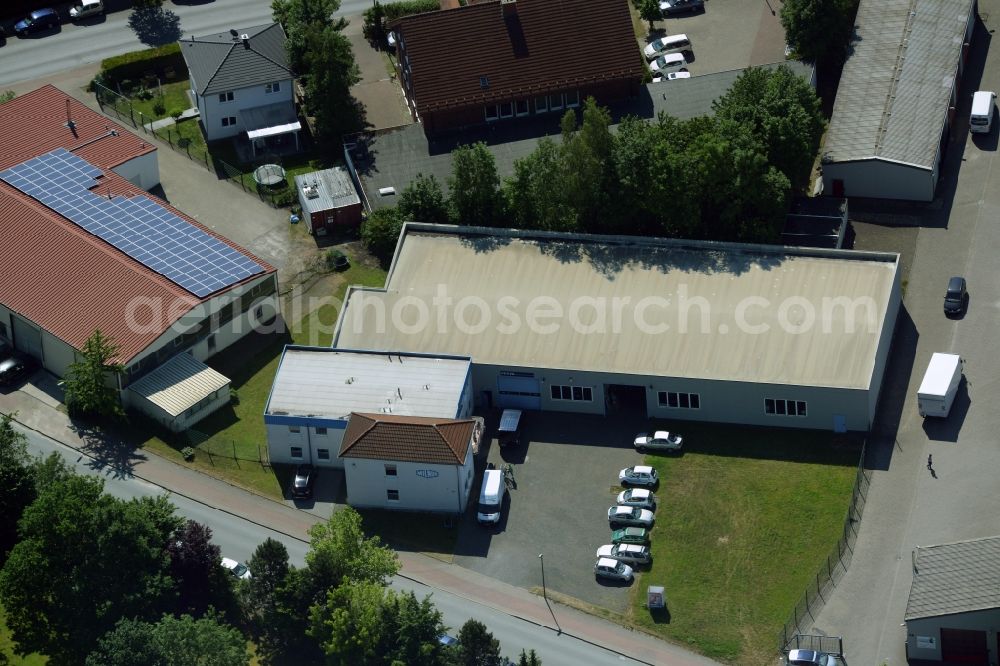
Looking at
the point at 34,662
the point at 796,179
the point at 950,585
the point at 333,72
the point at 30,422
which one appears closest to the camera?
the point at 950,585

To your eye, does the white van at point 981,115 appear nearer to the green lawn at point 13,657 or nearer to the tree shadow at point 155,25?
the tree shadow at point 155,25

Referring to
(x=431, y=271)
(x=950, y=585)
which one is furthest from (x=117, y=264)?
(x=950, y=585)

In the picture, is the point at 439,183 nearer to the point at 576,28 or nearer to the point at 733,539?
the point at 576,28

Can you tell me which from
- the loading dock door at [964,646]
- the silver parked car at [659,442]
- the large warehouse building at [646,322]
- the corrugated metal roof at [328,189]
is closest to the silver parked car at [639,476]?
the silver parked car at [659,442]

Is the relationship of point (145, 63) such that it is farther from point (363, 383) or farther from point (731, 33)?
point (731, 33)

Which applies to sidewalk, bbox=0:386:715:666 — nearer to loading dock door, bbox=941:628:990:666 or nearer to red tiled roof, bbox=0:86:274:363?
red tiled roof, bbox=0:86:274:363

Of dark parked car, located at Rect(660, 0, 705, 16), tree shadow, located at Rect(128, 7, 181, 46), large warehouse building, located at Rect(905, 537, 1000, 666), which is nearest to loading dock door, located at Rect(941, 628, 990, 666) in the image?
large warehouse building, located at Rect(905, 537, 1000, 666)
